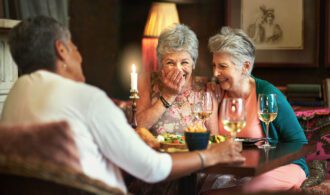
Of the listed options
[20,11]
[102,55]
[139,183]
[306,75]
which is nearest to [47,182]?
[139,183]

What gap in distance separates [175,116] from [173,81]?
20 centimetres

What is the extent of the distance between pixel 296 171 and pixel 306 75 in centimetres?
247

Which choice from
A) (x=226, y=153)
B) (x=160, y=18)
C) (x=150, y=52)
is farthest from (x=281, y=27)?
(x=226, y=153)

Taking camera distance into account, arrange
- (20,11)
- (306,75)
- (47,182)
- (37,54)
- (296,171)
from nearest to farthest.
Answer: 1. (47,182)
2. (37,54)
3. (296,171)
4. (20,11)
5. (306,75)

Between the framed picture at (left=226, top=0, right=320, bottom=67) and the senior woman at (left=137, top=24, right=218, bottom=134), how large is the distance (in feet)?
7.57

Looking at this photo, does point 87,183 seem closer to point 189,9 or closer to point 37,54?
point 37,54

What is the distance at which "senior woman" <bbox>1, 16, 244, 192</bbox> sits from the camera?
1722mm

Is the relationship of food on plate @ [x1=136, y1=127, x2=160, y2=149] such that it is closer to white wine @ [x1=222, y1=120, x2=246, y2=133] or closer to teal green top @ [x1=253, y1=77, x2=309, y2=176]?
white wine @ [x1=222, y1=120, x2=246, y2=133]

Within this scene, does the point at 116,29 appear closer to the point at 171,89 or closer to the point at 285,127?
the point at 171,89

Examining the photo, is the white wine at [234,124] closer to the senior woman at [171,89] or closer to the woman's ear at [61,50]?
the senior woman at [171,89]

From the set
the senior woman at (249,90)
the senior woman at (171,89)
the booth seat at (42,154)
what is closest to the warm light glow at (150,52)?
the senior woman at (171,89)

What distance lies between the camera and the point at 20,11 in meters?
4.21

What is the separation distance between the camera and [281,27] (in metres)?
5.21

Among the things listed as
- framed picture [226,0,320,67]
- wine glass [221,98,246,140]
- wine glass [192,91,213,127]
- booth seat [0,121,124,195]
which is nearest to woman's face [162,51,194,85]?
wine glass [192,91,213,127]
